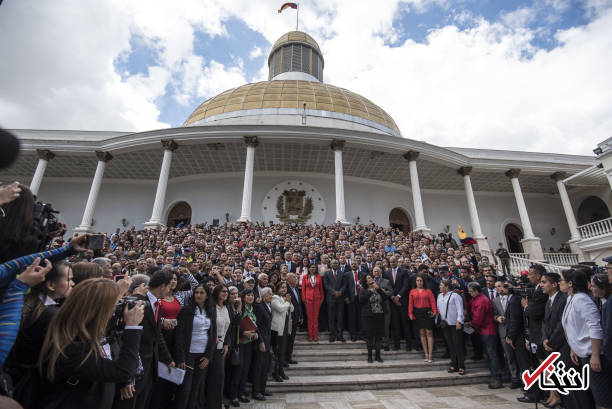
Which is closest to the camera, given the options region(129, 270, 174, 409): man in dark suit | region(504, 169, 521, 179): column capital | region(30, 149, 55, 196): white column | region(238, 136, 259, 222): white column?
region(129, 270, 174, 409): man in dark suit

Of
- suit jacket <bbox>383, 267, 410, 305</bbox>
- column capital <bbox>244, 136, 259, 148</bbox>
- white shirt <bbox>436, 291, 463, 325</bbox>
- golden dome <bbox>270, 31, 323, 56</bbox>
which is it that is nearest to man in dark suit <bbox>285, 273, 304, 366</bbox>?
suit jacket <bbox>383, 267, 410, 305</bbox>

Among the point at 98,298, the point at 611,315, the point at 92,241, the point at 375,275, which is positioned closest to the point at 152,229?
the point at 375,275

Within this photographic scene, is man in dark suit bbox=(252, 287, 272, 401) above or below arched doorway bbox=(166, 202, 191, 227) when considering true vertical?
below

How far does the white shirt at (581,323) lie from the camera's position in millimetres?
3137

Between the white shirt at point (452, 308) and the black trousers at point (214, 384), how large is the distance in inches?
160

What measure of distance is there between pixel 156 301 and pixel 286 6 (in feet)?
107

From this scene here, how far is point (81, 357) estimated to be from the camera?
1.52m

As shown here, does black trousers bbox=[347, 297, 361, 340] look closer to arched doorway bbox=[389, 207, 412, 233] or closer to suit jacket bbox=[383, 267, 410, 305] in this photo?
suit jacket bbox=[383, 267, 410, 305]

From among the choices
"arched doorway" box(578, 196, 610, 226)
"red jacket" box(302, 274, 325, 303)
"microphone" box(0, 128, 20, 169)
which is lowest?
"red jacket" box(302, 274, 325, 303)

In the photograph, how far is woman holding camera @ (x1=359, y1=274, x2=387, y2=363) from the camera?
5.51 metres

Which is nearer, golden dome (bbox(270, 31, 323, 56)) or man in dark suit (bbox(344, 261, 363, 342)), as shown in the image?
man in dark suit (bbox(344, 261, 363, 342))

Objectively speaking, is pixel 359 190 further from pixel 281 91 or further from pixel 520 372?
pixel 520 372

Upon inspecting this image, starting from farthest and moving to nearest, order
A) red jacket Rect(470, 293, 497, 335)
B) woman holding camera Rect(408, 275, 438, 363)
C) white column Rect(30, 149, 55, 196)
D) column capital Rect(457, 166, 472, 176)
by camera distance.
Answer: column capital Rect(457, 166, 472, 176), white column Rect(30, 149, 55, 196), woman holding camera Rect(408, 275, 438, 363), red jacket Rect(470, 293, 497, 335)

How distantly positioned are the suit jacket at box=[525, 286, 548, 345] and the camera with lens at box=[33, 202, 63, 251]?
5656mm
